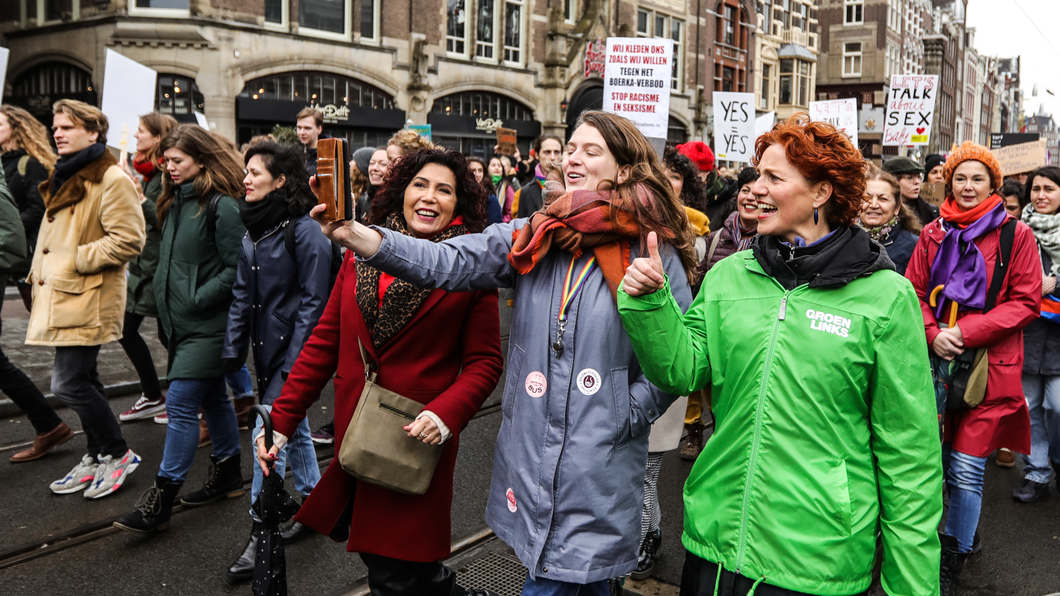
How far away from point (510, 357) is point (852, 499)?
3.61 ft

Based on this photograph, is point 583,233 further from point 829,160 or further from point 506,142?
point 506,142

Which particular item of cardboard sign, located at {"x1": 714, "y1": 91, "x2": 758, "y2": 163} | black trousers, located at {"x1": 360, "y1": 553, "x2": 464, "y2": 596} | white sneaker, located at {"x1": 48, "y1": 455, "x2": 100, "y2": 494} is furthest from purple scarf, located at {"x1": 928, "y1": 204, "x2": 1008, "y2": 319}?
cardboard sign, located at {"x1": 714, "y1": 91, "x2": 758, "y2": 163}

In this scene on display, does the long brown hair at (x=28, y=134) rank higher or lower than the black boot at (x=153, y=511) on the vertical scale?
higher

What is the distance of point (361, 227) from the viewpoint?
236cm

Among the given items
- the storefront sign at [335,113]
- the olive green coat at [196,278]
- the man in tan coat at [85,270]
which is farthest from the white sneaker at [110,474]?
the storefront sign at [335,113]

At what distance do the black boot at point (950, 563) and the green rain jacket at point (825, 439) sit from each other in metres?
2.01

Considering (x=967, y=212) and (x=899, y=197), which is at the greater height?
(x=899, y=197)

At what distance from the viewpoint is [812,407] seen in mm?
2205

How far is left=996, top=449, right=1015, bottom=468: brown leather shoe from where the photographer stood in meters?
6.07

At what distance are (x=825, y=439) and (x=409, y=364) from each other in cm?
139

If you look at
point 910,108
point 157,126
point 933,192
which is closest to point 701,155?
point 157,126

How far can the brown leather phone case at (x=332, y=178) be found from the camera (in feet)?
7.22

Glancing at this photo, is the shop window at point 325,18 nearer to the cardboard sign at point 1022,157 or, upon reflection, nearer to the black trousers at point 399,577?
the cardboard sign at point 1022,157

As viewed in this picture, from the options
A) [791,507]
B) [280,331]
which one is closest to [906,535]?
[791,507]
